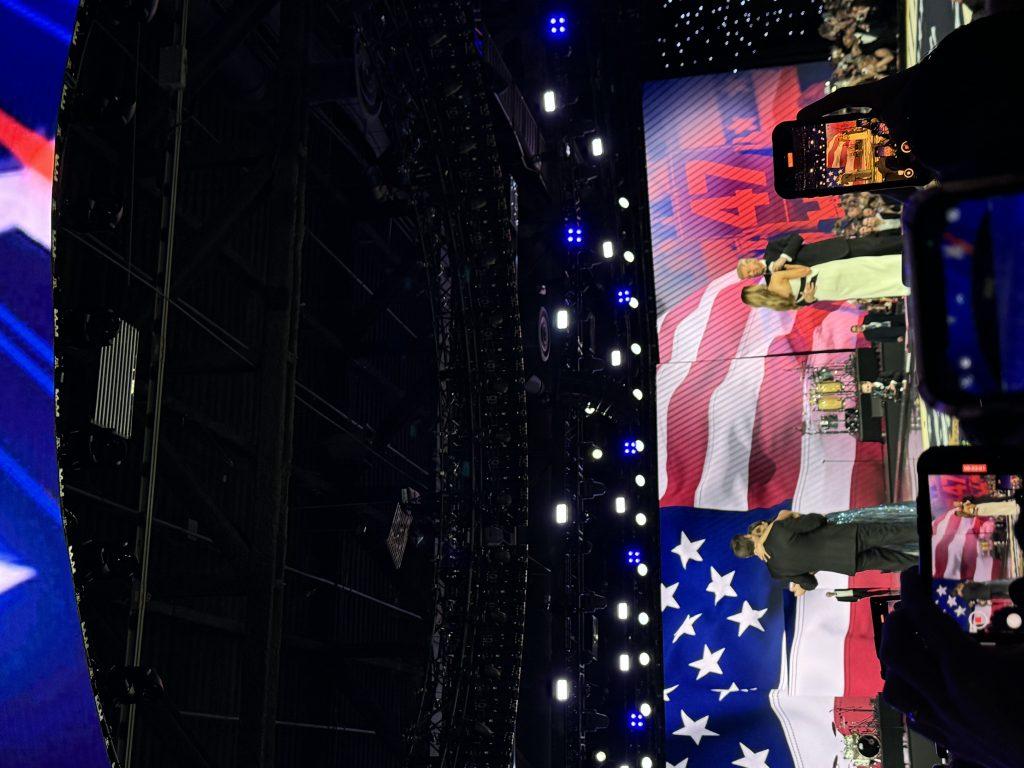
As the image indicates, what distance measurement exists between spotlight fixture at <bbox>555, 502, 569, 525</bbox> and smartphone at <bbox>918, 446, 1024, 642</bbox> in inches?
342

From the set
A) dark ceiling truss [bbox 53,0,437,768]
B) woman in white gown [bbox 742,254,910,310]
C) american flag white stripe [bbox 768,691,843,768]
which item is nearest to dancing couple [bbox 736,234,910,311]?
woman in white gown [bbox 742,254,910,310]

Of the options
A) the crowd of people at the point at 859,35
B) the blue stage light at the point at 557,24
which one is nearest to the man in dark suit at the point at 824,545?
the crowd of people at the point at 859,35

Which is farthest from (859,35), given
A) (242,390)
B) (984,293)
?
(984,293)

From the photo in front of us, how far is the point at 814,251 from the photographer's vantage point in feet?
33.4

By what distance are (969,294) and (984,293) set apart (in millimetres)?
24

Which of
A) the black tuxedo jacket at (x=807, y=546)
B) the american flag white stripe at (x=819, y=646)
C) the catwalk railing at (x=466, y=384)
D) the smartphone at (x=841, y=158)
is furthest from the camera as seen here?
the american flag white stripe at (x=819, y=646)

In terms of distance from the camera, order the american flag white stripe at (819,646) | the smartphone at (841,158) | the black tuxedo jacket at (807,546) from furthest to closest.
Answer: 1. the american flag white stripe at (819,646)
2. the black tuxedo jacket at (807,546)
3. the smartphone at (841,158)

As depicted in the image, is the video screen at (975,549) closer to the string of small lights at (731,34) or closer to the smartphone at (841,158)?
the smartphone at (841,158)

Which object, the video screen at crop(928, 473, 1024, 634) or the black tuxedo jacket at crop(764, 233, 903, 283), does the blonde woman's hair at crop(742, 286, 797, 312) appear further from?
the video screen at crop(928, 473, 1024, 634)

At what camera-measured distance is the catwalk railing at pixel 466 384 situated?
28.7ft

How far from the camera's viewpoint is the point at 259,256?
32.1 ft

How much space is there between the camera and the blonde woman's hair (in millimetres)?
10617

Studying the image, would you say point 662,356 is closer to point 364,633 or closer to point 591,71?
point 591,71

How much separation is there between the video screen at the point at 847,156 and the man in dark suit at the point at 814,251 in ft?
19.2
